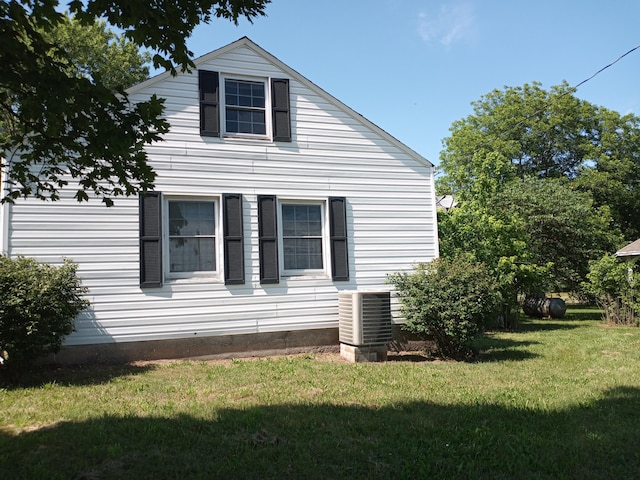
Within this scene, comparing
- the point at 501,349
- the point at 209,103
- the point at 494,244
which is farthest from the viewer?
the point at 494,244

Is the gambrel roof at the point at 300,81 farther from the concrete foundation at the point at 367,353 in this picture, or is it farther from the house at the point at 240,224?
the concrete foundation at the point at 367,353

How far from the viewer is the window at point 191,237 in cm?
924

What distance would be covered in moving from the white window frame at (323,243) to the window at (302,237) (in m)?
0.03

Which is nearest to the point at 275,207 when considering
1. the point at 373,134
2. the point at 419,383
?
the point at 373,134

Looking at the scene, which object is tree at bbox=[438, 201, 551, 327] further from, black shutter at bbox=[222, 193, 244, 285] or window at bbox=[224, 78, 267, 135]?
black shutter at bbox=[222, 193, 244, 285]

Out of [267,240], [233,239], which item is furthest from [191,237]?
[267,240]

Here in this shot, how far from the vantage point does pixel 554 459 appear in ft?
14.2

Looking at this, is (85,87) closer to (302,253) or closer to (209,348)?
(209,348)

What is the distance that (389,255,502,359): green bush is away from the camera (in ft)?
29.0

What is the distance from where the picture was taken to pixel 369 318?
29.7 ft

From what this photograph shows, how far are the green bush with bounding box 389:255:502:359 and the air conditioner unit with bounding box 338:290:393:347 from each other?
0.64m

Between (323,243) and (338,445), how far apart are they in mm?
5914

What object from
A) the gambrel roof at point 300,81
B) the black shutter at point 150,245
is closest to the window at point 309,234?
the gambrel roof at point 300,81

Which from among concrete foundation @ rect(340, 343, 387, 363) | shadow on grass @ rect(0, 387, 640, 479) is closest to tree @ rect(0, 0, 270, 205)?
shadow on grass @ rect(0, 387, 640, 479)
